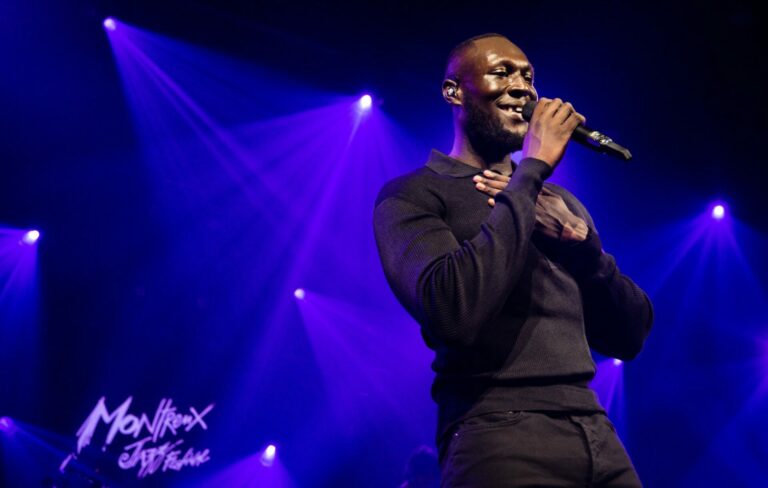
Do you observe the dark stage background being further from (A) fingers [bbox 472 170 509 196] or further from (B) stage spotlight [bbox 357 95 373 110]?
(A) fingers [bbox 472 170 509 196]

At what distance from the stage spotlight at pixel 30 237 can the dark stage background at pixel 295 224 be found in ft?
0.26

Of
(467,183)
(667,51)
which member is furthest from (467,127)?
(667,51)

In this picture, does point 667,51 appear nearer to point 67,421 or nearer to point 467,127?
point 467,127

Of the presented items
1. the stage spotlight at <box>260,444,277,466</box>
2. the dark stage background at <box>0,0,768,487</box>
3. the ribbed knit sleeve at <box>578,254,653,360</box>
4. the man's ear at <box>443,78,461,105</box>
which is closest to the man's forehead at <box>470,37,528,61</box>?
the man's ear at <box>443,78,461,105</box>

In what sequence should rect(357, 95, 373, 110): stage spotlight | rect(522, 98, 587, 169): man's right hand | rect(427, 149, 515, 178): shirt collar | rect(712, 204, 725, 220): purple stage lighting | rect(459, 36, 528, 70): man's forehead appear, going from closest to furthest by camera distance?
rect(522, 98, 587, 169): man's right hand
rect(427, 149, 515, 178): shirt collar
rect(459, 36, 528, 70): man's forehead
rect(357, 95, 373, 110): stage spotlight
rect(712, 204, 725, 220): purple stage lighting

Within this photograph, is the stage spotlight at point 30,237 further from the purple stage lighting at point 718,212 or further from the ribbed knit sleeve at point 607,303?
the purple stage lighting at point 718,212

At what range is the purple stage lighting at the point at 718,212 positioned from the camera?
295 inches

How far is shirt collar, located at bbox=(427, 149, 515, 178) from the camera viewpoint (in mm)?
1775

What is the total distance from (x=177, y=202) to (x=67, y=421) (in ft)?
8.80

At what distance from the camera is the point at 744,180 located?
7129 millimetres

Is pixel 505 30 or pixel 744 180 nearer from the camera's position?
pixel 505 30

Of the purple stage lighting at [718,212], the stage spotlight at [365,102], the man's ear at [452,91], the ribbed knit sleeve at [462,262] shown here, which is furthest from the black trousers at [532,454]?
the purple stage lighting at [718,212]

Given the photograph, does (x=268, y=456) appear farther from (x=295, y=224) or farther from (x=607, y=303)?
(x=607, y=303)

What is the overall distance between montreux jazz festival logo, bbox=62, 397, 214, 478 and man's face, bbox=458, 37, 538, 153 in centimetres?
591
